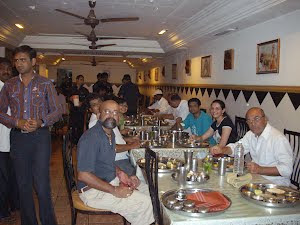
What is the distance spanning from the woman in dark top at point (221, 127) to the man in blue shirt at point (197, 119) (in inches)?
23.7

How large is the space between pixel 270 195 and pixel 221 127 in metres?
1.77

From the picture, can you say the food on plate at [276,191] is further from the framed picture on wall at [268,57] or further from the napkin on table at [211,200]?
the framed picture on wall at [268,57]

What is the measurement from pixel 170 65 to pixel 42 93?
7.30 meters

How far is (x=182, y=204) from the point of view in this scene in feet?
5.31

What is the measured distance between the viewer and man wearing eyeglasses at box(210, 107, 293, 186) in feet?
7.68

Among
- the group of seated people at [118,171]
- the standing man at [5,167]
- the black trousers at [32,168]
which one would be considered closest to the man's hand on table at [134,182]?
the group of seated people at [118,171]

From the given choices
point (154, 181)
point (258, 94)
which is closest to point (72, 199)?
point (154, 181)

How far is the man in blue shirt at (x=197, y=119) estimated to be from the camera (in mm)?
4426

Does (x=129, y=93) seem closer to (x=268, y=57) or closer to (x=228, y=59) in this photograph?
(x=228, y=59)

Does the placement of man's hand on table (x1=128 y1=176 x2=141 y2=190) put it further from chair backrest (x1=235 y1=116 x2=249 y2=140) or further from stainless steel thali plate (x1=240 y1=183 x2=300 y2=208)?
chair backrest (x1=235 y1=116 x2=249 y2=140)

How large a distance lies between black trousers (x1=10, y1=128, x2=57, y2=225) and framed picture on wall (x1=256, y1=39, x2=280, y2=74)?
290 centimetres

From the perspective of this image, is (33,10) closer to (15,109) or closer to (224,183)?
(15,109)

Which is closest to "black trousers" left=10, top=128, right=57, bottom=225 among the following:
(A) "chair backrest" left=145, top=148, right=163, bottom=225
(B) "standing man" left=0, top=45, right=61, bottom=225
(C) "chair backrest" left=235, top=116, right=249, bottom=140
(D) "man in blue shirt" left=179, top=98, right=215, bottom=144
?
(B) "standing man" left=0, top=45, right=61, bottom=225

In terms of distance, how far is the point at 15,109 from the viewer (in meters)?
2.55
